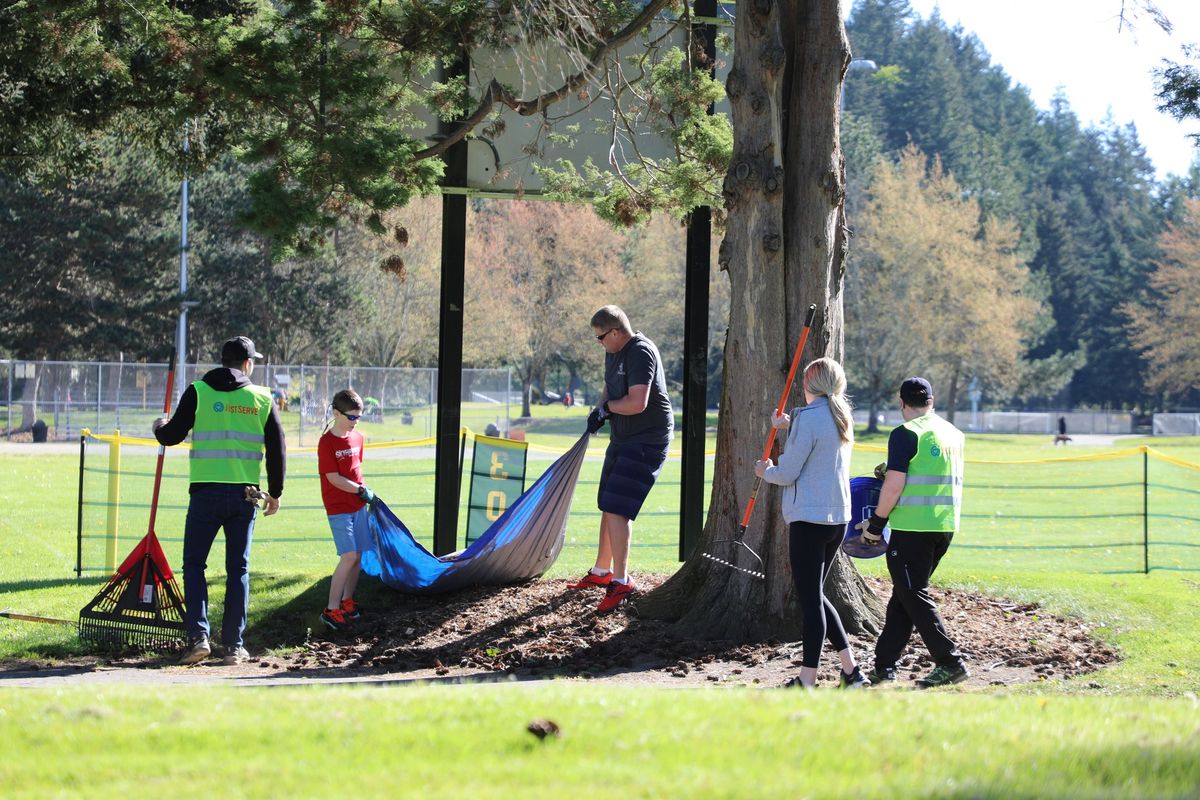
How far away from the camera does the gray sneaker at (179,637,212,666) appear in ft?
26.2

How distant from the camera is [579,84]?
32.6ft

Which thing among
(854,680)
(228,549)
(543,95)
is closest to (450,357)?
(543,95)

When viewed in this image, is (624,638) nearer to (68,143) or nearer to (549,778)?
(549,778)

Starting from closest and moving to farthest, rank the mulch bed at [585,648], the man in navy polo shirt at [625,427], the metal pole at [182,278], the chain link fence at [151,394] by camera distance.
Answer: the mulch bed at [585,648] → the man in navy polo shirt at [625,427] → the chain link fence at [151,394] → the metal pole at [182,278]

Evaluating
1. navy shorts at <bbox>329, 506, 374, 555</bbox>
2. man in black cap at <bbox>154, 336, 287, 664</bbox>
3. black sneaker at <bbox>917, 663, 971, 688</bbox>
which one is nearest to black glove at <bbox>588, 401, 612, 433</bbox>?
navy shorts at <bbox>329, 506, 374, 555</bbox>

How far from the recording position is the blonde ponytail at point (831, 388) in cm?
676

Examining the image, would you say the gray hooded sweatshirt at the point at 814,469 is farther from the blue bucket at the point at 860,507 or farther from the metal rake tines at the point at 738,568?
the metal rake tines at the point at 738,568

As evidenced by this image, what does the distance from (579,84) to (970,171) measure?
76.1 m

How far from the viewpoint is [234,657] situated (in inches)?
318

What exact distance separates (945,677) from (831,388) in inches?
71.5

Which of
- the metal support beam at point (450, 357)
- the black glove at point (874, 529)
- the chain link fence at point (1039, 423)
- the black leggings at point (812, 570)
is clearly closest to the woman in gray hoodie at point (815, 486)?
the black leggings at point (812, 570)

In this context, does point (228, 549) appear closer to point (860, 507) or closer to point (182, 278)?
point (860, 507)

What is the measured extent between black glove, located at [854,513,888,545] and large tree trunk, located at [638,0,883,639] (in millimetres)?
1349

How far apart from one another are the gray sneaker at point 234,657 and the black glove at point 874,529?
152 inches
